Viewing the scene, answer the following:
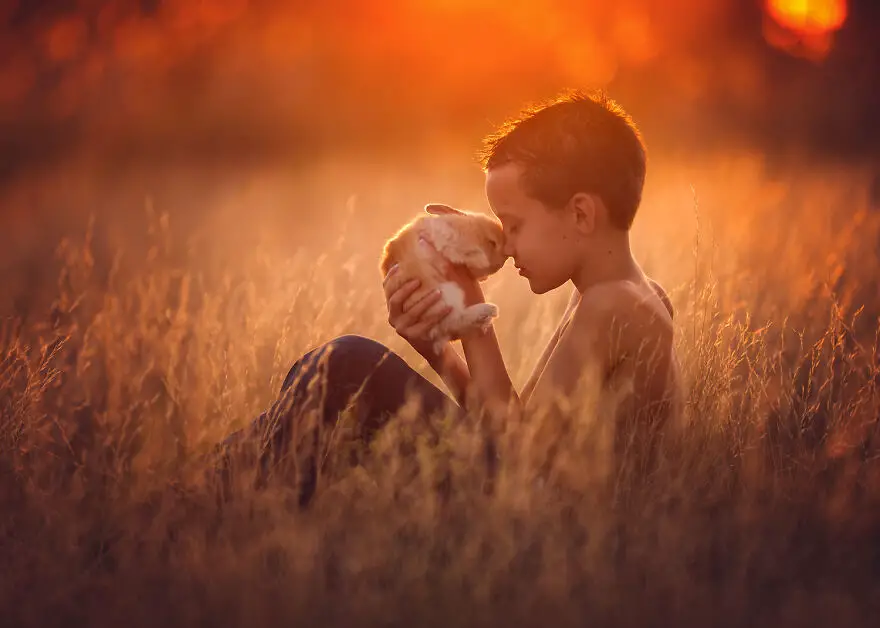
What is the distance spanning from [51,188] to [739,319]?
647cm

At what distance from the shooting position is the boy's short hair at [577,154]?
3129 millimetres

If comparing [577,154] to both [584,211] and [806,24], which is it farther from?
[806,24]

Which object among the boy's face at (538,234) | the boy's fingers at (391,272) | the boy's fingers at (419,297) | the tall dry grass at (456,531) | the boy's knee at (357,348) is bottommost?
the tall dry grass at (456,531)

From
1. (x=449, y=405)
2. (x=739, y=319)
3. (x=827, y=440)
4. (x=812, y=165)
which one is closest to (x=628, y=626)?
(x=449, y=405)

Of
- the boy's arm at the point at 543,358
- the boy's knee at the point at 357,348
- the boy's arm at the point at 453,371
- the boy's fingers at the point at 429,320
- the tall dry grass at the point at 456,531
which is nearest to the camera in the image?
the tall dry grass at the point at 456,531

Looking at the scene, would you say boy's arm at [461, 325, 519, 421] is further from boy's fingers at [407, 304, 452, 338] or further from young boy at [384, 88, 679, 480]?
boy's fingers at [407, 304, 452, 338]

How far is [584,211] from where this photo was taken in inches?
124

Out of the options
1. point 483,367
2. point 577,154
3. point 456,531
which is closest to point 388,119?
point 577,154

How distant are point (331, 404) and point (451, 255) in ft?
2.15

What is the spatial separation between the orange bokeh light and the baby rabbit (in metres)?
13.5

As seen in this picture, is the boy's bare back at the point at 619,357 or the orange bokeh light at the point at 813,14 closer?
the boy's bare back at the point at 619,357

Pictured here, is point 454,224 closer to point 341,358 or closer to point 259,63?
point 341,358

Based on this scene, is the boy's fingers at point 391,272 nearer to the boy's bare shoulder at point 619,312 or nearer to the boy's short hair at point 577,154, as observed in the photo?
the boy's short hair at point 577,154

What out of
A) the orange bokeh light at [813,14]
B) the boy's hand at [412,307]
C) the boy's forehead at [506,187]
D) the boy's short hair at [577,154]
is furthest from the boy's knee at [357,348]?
the orange bokeh light at [813,14]
